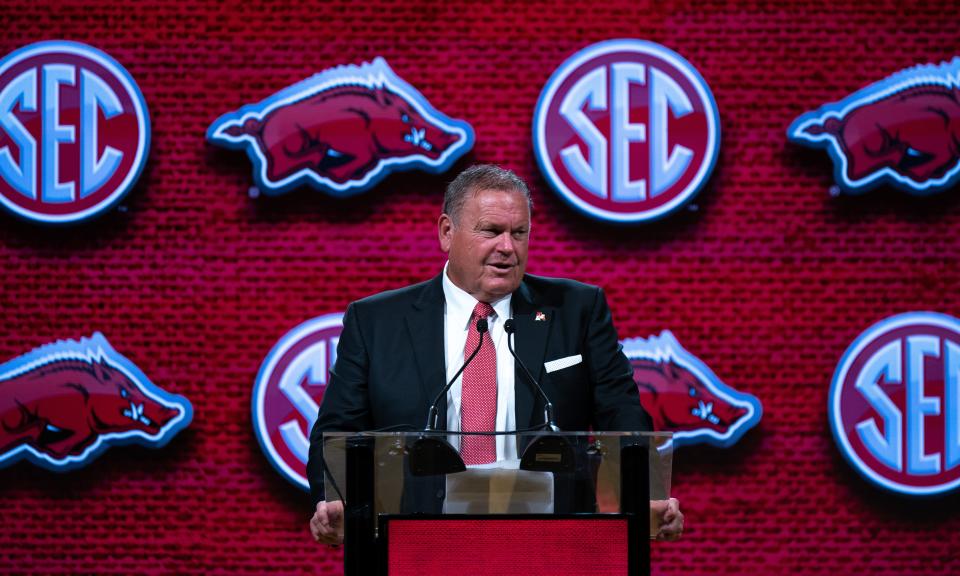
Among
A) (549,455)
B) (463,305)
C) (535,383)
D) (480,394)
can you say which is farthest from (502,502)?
(463,305)

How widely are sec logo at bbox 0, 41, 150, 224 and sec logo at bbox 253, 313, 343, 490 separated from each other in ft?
3.10

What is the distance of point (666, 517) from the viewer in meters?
2.00

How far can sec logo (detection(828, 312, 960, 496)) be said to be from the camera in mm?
4246

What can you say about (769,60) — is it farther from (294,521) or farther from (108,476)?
(108,476)

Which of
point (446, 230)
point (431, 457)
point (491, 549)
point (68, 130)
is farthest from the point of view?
point (68, 130)

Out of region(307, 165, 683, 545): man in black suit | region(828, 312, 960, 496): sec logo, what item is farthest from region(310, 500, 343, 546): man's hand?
region(828, 312, 960, 496): sec logo

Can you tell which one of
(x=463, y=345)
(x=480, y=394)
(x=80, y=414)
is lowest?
(x=80, y=414)

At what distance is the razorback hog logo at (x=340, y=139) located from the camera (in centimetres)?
426

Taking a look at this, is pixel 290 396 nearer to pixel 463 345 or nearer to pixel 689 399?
pixel 689 399

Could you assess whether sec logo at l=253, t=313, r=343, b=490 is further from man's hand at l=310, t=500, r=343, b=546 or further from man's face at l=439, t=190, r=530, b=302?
man's hand at l=310, t=500, r=343, b=546

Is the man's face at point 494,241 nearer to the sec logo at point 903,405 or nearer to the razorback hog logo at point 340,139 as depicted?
the razorback hog logo at point 340,139

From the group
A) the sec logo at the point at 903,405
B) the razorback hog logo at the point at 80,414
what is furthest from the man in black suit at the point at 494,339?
the sec logo at the point at 903,405

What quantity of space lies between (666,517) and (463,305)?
33.5 inches

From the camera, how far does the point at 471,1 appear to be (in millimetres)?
4391
